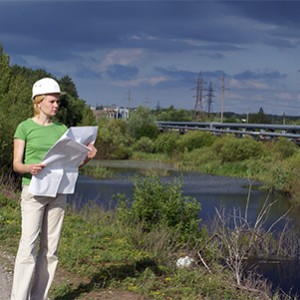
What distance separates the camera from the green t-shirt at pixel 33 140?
5.68 metres

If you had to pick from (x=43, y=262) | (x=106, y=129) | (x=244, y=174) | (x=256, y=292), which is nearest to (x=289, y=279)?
(x=256, y=292)

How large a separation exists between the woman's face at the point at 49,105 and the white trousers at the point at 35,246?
0.72 meters

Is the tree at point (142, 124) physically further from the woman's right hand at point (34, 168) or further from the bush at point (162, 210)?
the woman's right hand at point (34, 168)

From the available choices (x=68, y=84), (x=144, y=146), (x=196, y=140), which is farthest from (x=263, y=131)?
(x=68, y=84)

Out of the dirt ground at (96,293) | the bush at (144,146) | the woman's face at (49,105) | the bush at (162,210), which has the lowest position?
the bush at (144,146)

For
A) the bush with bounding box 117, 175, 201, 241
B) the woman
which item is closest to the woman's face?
the woman

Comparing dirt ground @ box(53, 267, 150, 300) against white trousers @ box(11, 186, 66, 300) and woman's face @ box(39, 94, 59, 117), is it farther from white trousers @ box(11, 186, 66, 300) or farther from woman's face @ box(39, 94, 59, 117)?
woman's face @ box(39, 94, 59, 117)

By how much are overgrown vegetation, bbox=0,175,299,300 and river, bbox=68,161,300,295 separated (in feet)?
4.50

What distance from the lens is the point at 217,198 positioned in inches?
1109

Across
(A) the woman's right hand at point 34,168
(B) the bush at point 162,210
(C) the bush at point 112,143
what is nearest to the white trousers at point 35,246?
(A) the woman's right hand at point 34,168

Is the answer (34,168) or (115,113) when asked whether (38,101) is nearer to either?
(34,168)

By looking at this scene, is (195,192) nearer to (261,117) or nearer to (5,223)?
(5,223)

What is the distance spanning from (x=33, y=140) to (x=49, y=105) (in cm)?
35

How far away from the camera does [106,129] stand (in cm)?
6131
